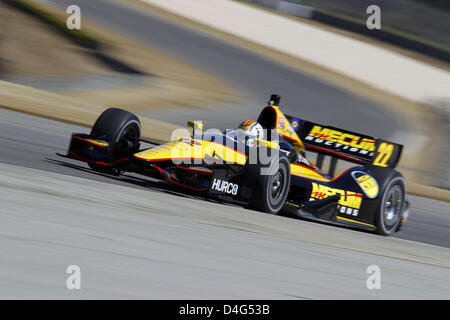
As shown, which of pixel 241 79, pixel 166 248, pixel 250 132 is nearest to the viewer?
pixel 166 248

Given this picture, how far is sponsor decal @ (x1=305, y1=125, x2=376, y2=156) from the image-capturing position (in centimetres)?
830

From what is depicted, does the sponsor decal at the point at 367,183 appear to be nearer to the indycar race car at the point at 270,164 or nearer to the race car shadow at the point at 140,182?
the indycar race car at the point at 270,164

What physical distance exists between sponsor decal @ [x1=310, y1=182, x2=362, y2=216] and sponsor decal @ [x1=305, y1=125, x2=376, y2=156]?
646 mm

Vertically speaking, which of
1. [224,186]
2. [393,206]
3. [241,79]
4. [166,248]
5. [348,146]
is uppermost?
[241,79]

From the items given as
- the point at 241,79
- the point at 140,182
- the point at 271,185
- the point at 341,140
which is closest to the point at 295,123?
the point at 341,140

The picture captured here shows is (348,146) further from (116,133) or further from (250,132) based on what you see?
(116,133)

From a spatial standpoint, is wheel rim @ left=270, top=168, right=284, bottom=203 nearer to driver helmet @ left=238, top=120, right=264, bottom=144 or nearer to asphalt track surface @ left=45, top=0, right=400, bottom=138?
driver helmet @ left=238, top=120, right=264, bottom=144

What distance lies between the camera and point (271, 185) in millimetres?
6953

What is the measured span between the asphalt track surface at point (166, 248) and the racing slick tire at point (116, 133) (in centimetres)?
24

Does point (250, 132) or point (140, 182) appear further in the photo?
point (140, 182)

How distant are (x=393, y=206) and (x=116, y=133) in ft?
10.7

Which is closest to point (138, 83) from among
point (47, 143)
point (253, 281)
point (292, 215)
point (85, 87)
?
point (85, 87)

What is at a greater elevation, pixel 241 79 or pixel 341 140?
pixel 241 79

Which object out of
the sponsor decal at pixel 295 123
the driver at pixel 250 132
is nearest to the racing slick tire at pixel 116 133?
the driver at pixel 250 132
